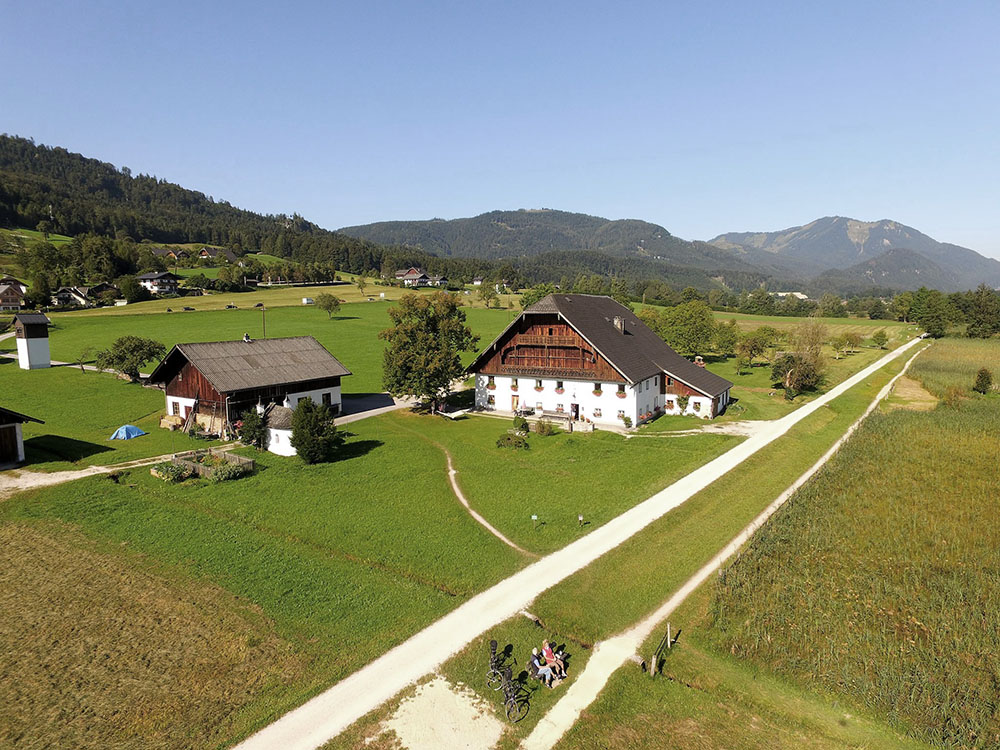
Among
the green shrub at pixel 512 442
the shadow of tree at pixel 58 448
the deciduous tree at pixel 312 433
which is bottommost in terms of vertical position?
the green shrub at pixel 512 442

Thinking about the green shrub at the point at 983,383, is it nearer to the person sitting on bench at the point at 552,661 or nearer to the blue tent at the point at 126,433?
the person sitting on bench at the point at 552,661

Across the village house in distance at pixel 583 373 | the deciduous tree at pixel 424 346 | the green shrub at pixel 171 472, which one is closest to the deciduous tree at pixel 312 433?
the green shrub at pixel 171 472

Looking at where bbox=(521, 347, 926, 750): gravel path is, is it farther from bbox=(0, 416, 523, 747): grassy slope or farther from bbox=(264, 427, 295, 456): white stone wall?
bbox=(264, 427, 295, 456): white stone wall

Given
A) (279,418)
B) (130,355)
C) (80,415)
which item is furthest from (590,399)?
(130,355)

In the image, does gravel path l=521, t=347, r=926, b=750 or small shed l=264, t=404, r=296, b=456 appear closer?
gravel path l=521, t=347, r=926, b=750

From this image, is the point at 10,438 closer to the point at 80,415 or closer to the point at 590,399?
the point at 80,415

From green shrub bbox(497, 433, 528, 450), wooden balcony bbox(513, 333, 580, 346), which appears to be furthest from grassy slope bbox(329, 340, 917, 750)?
wooden balcony bbox(513, 333, 580, 346)
